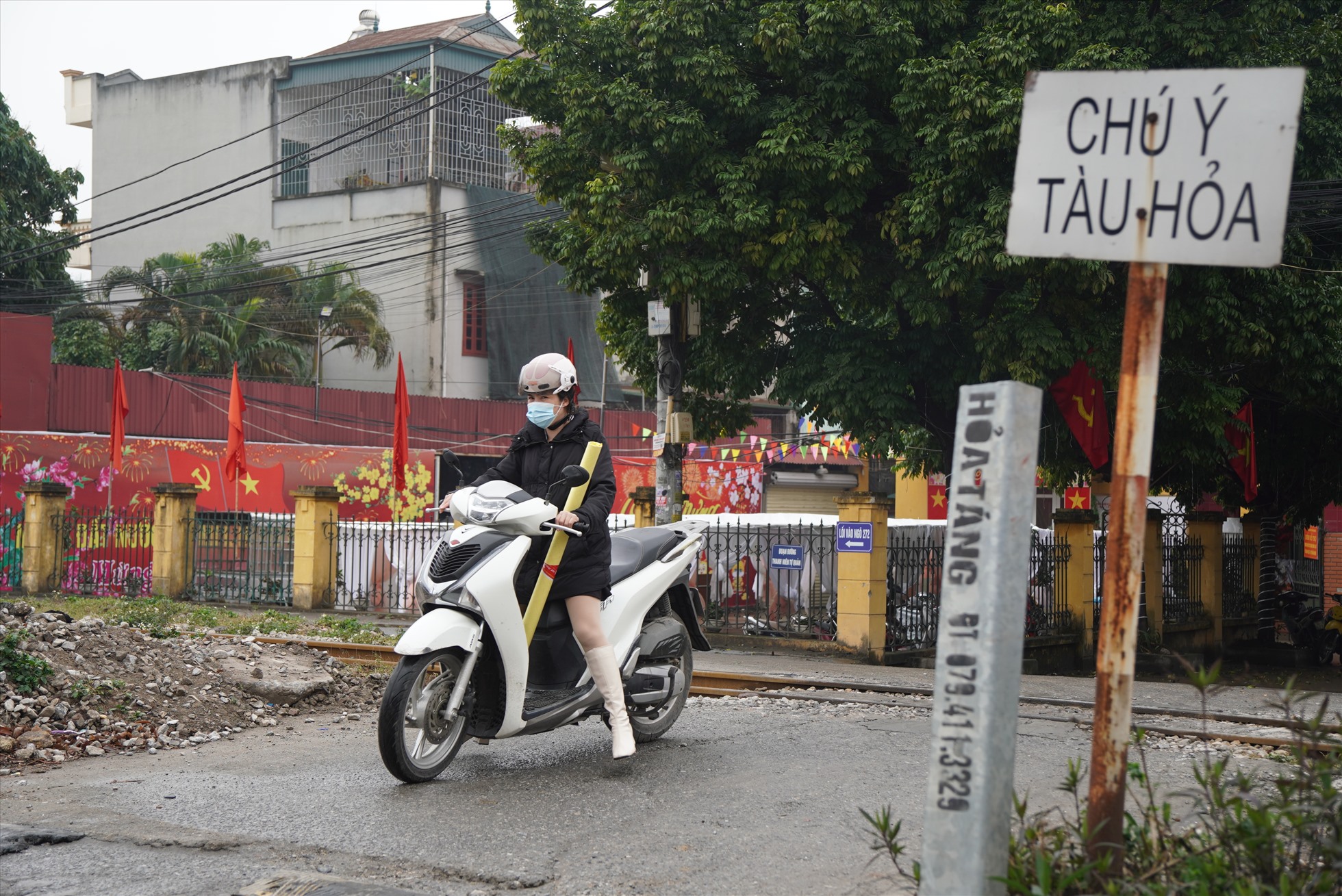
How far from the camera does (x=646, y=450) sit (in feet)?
122

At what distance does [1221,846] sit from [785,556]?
39.1ft

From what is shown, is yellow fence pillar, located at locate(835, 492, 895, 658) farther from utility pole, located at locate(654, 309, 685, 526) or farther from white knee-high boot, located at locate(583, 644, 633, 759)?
white knee-high boot, located at locate(583, 644, 633, 759)

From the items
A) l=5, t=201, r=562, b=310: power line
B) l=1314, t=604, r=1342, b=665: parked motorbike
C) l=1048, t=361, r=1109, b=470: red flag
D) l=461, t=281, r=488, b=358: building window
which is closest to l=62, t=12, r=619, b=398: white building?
l=461, t=281, r=488, b=358: building window

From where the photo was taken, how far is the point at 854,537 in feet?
47.4

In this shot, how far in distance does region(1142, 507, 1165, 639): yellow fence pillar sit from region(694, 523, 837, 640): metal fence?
5.93 m

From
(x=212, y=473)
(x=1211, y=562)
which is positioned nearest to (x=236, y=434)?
(x=212, y=473)

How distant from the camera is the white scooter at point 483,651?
18.2 feet

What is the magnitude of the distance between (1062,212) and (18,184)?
34.7 meters

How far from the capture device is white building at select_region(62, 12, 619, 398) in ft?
134

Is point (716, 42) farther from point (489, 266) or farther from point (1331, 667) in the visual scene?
point (489, 266)

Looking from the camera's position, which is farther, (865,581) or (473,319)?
(473,319)

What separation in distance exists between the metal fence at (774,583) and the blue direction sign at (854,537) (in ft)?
1.96

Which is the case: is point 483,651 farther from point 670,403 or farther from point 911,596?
point 670,403

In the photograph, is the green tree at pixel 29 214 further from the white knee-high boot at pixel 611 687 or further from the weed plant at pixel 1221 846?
the weed plant at pixel 1221 846
